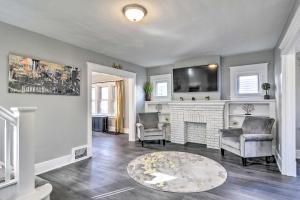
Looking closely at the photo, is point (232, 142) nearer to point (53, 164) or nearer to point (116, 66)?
point (116, 66)

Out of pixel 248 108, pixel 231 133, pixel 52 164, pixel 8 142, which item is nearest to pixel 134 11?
pixel 8 142

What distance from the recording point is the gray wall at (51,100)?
9.21 ft

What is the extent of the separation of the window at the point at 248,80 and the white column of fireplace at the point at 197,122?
22.6 inches

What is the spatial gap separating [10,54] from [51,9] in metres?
1.09

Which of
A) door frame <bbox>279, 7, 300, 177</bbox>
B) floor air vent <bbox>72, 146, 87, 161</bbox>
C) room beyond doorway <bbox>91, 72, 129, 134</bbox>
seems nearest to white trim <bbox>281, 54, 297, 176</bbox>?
door frame <bbox>279, 7, 300, 177</bbox>

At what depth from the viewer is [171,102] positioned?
5.57 metres

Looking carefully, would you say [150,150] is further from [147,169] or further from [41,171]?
[41,171]

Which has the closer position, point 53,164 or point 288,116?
point 288,116

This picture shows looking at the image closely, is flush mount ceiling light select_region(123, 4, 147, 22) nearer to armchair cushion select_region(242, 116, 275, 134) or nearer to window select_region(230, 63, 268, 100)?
armchair cushion select_region(242, 116, 275, 134)

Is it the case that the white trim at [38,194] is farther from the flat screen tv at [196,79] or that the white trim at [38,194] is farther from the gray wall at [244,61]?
the gray wall at [244,61]

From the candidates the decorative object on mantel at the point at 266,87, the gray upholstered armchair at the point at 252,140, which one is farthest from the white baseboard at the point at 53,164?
the decorative object on mantel at the point at 266,87

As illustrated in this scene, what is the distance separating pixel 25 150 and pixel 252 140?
3.60 metres

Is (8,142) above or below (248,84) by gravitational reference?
below

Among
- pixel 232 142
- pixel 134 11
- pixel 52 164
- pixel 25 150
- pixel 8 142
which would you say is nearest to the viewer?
pixel 8 142
